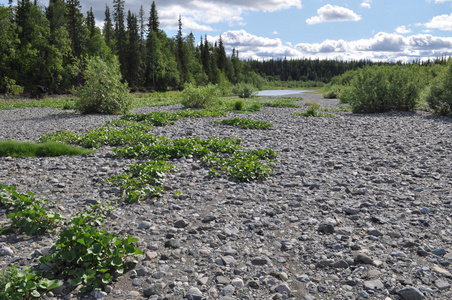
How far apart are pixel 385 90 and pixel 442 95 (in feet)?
11.3

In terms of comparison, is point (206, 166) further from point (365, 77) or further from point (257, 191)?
point (365, 77)

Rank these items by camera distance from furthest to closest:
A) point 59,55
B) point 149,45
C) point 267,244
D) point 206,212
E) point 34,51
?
1. point 149,45
2. point 59,55
3. point 34,51
4. point 206,212
5. point 267,244

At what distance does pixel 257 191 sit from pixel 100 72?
1698 cm

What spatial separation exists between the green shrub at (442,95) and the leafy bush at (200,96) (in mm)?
15305

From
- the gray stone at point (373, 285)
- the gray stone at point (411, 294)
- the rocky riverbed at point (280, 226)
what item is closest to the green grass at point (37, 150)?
the rocky riverbed at point (280, 226)

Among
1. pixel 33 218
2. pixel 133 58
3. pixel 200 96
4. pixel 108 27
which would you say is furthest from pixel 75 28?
pixel 33 218

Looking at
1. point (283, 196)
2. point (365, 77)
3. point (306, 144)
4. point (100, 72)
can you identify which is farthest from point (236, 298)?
point (365, 77)

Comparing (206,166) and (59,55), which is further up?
(59,55)

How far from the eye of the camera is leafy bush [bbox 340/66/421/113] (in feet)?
72.3

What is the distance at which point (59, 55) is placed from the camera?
181ft

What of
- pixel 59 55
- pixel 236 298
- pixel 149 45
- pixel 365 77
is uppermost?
pixel 149 45

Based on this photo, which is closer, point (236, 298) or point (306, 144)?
point (236, 298)

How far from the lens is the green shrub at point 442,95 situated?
19672mm

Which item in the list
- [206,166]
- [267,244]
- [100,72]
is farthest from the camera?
[100,72]
